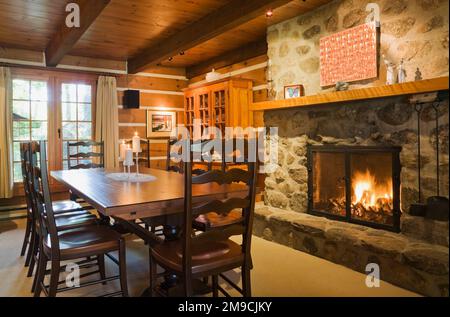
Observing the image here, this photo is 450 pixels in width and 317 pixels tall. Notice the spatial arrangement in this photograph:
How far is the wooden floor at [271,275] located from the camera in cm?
168

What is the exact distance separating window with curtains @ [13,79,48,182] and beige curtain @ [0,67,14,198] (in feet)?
0.60

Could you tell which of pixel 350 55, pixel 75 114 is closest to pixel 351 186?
pixel 350 55

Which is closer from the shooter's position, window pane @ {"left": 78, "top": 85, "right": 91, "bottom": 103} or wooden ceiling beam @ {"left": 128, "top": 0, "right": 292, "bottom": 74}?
wooden ceiling beam @ {"left": 128, "top": 0, "right": 292, "bottom": 74}

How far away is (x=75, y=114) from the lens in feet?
17.5

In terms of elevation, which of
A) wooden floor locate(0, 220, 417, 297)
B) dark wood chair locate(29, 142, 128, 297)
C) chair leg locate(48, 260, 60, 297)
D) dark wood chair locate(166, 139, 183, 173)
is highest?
dark wood chair locate(166, 139, 183, 173)

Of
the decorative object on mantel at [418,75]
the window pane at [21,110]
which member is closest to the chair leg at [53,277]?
the decorative object on mantel at [418,75]

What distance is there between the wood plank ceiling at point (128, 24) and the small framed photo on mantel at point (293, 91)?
78 centimetres

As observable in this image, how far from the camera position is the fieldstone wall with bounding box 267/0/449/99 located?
249 cm

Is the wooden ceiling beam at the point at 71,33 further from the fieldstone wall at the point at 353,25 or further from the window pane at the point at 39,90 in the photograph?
the fieldstone wall at the point at 353,25

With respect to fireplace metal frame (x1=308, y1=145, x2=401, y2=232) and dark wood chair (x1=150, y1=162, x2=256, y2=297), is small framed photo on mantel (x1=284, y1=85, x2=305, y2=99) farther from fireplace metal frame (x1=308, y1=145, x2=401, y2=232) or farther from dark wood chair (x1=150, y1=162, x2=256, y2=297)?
dark wood chair (x1=150, y1=162, x2=256, y2=297)

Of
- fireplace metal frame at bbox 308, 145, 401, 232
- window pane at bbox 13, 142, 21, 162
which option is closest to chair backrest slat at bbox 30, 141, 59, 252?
fireplace metal frame at bbox 308, 145, 401, 232

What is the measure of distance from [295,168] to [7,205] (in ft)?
13.6

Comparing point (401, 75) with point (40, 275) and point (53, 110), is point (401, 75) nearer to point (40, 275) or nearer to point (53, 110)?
point (40, 275)

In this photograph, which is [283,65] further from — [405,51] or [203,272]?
[203,272]
